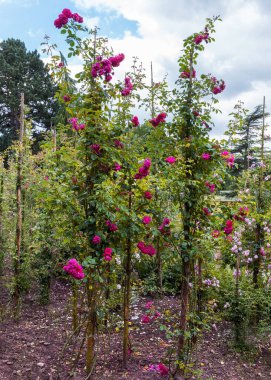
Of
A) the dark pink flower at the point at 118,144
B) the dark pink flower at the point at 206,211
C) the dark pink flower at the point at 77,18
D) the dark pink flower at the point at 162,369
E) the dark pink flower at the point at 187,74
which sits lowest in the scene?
the dark pink flower at the point at 162,369

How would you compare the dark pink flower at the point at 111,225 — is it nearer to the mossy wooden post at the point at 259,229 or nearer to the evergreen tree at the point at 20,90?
the mossy wooden post at the point at 259,229

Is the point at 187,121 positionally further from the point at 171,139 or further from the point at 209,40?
the point at 209,40

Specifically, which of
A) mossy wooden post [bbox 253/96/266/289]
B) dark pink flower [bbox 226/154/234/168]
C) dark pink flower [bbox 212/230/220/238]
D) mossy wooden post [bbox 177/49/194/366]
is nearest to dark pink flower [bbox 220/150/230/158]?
dark pink flower [bbox 226/154/234/168]

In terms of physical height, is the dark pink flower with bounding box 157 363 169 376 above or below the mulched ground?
above

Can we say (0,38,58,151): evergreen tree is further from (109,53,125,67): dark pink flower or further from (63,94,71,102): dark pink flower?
(109,53,125,67): dark pink flower

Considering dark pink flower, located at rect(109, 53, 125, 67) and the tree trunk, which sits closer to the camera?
dark pink flower, located at rect(109, 53, 125, 67)

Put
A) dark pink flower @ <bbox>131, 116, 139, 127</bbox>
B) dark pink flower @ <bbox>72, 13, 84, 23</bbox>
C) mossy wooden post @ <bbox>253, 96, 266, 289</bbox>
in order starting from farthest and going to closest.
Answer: mossy wooden post @ <bbox>253, 96, 266, 289</bbox> → dark pink flower @ <bbox>131, 116, 139, 127</bbox> → dark pink flower @ <bbox>72, 13, 84, 23</bbox>

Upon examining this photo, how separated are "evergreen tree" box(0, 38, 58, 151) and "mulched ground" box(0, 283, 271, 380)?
53.8 ft

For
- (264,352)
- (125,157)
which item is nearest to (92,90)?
(125,157)

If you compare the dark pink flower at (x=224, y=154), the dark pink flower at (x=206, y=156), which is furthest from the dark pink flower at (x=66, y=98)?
the dark pink flower at (x=224, y=154)

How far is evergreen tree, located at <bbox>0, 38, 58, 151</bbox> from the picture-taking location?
1956 cm

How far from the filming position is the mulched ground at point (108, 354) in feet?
11.4

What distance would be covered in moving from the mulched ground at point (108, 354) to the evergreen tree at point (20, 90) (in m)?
16.4

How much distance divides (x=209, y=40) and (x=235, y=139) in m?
1.02
